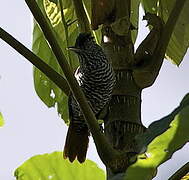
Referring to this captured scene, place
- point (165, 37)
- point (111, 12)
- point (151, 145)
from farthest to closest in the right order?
point (111, 12)
point (165, 37)
point (151, 145)

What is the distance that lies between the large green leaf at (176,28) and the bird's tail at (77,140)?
0.46 meters

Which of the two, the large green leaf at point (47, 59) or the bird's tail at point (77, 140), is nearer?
the large green leaf at point (47, 59)

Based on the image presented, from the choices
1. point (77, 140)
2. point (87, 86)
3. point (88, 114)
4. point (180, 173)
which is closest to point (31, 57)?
point (88, 114)

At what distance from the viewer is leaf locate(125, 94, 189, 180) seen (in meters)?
0.77

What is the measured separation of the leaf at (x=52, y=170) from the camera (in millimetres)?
1439

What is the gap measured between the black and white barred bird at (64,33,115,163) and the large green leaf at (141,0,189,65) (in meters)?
0.23

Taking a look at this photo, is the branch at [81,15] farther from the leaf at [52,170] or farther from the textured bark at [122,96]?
the leaf at [52,170]

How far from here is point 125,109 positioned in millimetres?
1394

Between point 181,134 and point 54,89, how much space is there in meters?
1.22

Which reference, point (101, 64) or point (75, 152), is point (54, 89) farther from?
point (101, 64)

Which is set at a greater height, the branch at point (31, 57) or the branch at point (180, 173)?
the branch at point (31, 57)

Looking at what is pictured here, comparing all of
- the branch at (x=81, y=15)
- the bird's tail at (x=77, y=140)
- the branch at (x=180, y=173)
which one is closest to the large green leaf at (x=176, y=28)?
the branch at (x=81, y=15)

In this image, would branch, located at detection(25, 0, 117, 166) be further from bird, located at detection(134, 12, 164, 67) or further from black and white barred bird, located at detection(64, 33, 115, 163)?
black and white barred bird, located at detection(64, 33, 115, 163)

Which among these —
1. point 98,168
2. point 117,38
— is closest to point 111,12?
point 117,38
